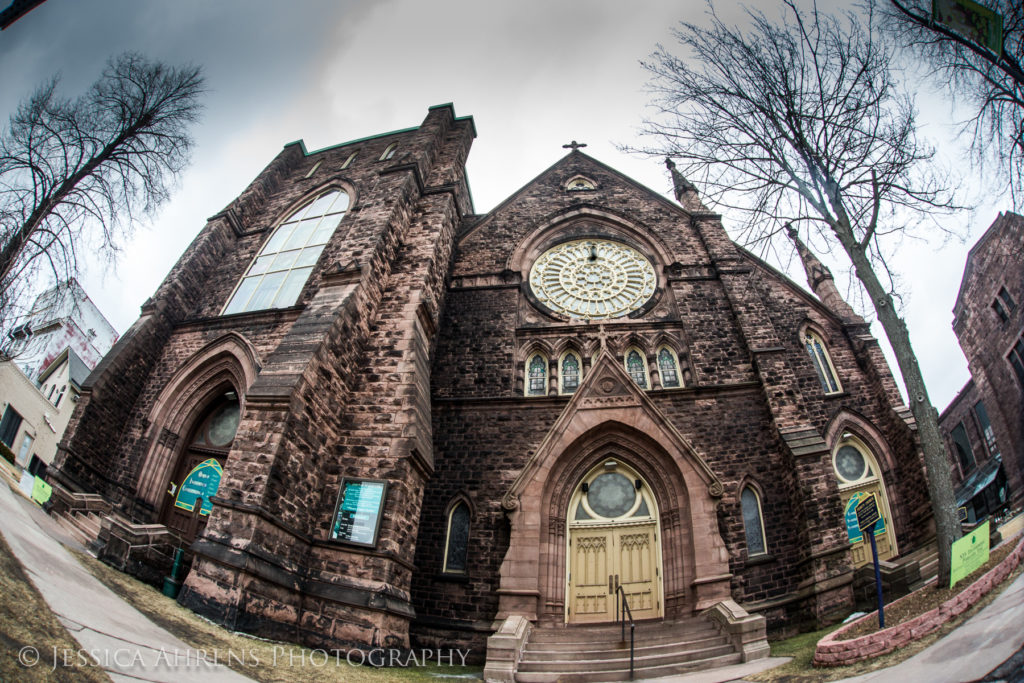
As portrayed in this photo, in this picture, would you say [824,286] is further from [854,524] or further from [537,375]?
[537,375]

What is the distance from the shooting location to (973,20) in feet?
26.6

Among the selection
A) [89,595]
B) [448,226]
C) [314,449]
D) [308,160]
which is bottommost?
[89,595]

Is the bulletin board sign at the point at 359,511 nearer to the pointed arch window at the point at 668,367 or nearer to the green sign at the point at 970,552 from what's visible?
the pointed arch window at the point at 668,367

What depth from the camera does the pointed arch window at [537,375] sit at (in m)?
12.6

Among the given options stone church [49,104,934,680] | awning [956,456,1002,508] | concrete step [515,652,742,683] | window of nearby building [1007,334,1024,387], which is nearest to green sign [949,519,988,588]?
stone church [49,104,934,680]

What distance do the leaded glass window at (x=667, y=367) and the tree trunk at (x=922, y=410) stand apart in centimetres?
459

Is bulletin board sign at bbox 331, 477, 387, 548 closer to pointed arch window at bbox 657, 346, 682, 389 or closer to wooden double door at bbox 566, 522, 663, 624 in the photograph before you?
wooden double door at bbox 566, 522, 663, 624

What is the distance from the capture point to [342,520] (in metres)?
8.13

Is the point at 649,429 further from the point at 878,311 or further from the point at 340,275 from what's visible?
the point at 340,275

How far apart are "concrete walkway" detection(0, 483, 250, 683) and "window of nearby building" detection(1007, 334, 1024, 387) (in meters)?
25.0

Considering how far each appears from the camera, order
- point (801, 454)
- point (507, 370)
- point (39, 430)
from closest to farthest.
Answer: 1. point (801, 454)
2. point (507, 370)
3. point (39, 430)

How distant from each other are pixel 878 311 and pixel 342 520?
913cm

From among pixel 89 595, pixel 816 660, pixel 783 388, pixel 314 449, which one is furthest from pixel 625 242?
pixel 89 595

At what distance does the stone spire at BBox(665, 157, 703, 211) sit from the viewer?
16656 mm
